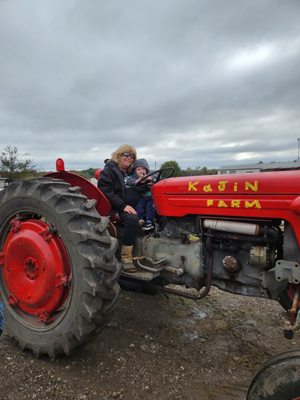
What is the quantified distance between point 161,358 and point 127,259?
84 cm

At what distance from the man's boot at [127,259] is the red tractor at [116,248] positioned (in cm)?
6

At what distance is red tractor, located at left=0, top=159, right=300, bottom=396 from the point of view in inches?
88.9

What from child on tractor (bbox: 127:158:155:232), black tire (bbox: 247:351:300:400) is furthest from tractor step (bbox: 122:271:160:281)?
black tire (bbox: 247:351:300:400)

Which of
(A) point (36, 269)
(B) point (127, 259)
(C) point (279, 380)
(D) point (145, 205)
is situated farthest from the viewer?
(D) point (145, 205)

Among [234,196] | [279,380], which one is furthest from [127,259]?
[279,380]

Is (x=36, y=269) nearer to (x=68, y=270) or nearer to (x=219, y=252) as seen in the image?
(x=68, y=270)

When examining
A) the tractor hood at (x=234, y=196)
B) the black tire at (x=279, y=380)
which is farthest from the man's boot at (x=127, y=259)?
the black tire at (x=279, y=380)

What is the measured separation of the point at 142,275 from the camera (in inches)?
112

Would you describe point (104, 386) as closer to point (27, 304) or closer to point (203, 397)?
point (203, 397)

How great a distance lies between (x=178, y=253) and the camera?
2764 mm

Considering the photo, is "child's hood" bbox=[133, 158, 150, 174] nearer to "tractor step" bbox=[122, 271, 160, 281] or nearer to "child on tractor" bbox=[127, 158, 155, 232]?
"child on tractor" bbox=[127, 158, 155, 232]

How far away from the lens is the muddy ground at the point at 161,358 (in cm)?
226

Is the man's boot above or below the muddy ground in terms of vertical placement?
above

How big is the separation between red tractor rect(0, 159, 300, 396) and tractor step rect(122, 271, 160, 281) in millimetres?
11
